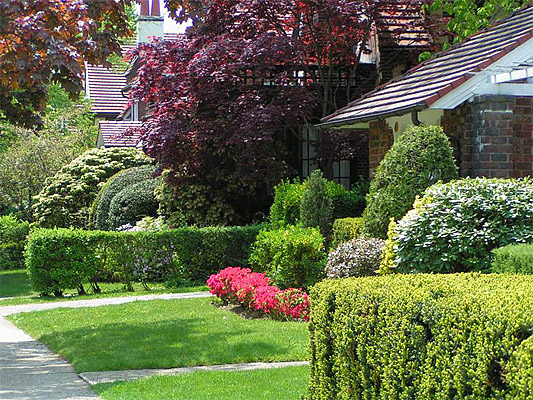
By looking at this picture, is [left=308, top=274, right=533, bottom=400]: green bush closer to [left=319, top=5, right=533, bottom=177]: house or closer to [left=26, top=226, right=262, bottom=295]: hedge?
[left=319, top=5, right=533, bottom=177]: house

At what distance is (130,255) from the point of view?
55.8 feet

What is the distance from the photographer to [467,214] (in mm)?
9320

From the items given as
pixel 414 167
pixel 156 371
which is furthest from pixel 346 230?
pixel 156 371

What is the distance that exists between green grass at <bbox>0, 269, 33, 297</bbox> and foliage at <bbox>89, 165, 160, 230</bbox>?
8.53ft

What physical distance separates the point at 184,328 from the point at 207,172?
8.00 meters

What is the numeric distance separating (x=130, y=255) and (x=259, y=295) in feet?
17.7

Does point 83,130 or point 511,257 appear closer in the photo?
point 511,257

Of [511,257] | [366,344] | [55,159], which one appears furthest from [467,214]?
Result: [55,159]

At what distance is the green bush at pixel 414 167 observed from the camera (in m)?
11.1

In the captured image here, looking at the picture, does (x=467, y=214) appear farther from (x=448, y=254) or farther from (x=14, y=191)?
(x=14, y=191)

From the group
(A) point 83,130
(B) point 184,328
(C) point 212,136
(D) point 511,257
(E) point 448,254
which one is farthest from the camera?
(A) point 83,130

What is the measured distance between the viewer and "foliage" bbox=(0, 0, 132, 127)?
980 cm

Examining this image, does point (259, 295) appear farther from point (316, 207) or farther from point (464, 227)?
point (464, 227)

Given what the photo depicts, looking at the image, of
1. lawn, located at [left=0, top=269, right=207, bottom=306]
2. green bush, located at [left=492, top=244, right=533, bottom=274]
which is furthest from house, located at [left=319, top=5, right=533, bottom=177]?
lawn, located at [left=0, top=269, right=207, bottom=306]
